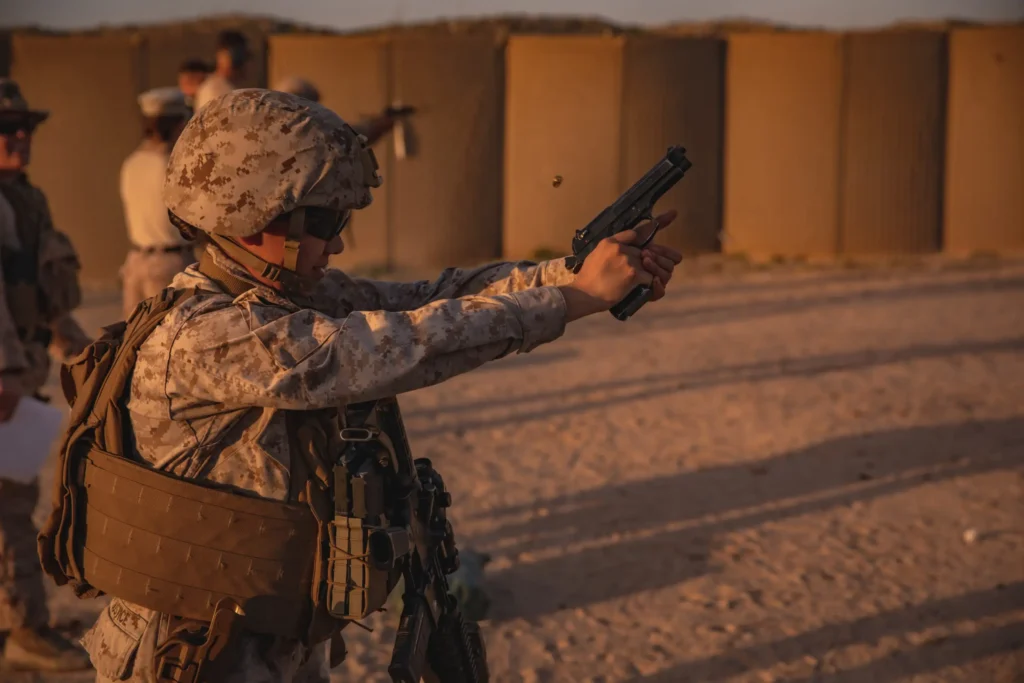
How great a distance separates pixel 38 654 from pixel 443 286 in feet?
7.45

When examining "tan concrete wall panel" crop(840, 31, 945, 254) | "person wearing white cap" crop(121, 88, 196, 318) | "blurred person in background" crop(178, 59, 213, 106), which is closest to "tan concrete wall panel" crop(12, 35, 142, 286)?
"blurred person in background" crop(178, 59, 213, 106)

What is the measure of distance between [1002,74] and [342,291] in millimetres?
12045

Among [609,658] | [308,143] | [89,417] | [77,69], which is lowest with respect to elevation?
[609,658]

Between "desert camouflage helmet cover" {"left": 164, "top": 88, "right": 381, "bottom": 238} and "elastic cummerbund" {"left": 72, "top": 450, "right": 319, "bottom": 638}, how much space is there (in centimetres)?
49

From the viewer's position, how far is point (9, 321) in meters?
3.95

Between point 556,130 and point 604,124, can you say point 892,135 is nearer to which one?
point 604,124

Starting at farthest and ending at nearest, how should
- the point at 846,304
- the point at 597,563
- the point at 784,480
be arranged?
the point at 846,304
the point at 784,480
the point at 597,563

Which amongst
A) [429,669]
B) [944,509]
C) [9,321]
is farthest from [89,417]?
[944,509]

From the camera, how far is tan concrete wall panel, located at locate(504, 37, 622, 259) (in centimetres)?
1326

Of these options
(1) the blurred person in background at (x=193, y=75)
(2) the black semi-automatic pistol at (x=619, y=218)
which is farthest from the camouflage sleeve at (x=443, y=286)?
(1) the blurred person in background at (x=193, y=75)

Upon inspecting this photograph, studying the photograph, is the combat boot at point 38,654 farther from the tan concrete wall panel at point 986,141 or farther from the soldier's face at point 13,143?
the tan concrete wall panel at point 986,141

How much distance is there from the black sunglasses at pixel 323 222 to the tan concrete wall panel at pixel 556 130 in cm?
1085

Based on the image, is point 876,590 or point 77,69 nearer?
point 876,590

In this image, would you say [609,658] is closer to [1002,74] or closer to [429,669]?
[429,669]
